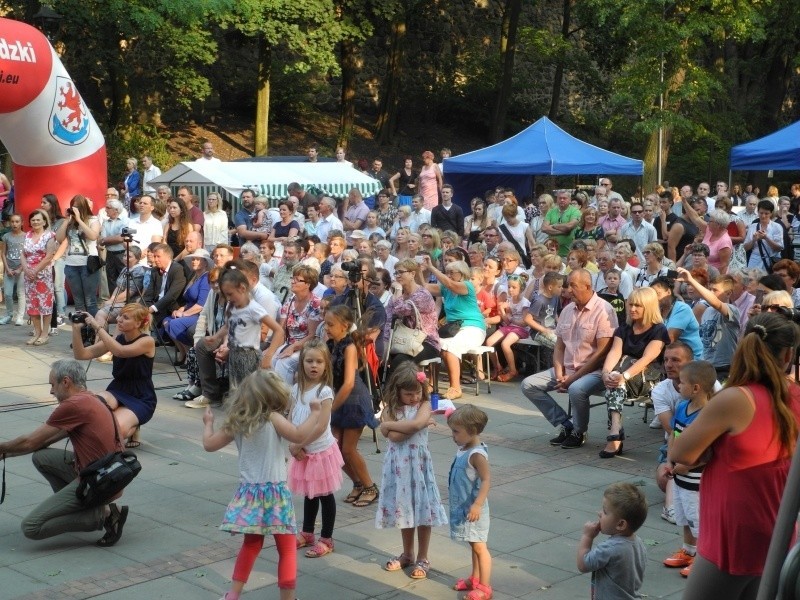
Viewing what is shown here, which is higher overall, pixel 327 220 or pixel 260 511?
pixel 327 220

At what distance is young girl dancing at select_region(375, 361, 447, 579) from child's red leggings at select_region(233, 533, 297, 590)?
0.74 meters

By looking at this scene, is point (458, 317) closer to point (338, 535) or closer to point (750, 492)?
point (338, 535)

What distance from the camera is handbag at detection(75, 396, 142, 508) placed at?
6723 mm

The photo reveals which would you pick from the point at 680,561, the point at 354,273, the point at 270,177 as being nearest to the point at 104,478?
the point at 680,561

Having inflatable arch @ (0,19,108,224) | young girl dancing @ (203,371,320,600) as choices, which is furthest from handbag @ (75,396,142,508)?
inflatable arch @ (0,19,108,224)

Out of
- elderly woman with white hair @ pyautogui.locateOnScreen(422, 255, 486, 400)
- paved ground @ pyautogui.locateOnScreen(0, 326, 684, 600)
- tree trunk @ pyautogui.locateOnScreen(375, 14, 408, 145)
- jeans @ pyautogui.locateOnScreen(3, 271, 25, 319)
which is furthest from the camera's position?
tree trunk @ pyautogui.locateOnScreen(375, 14, 408, 145)

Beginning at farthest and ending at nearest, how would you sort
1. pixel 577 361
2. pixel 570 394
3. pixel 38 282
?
pixel 38 282 → pixel 577 361 → pixel 570 394

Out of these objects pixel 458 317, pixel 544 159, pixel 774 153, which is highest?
pixel 544 159

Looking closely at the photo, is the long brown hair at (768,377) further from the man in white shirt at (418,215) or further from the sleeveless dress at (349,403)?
the man in white shirt at (418,215)

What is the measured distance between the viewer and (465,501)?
6156 mm

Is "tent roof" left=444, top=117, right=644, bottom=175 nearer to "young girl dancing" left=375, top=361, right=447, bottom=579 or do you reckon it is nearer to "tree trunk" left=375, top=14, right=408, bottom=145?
"young girl dancing" left=375, top=361, right=447, bottom=579

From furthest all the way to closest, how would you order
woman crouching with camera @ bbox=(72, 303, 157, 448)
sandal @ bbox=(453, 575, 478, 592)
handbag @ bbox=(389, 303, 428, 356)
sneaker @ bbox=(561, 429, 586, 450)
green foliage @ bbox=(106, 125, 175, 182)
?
green foliage @ bbox=(106, 125, 175, 182)
handbag @ bbox=(389, 303, 428, 356)
sneaker @ bbox=(561, 429, 586, 450)
woman crouching with camera @ bbox=(72, 303, 157, 448)
sandal @ bbox=(453, 575, 478, 592)

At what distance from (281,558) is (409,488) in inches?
37.2

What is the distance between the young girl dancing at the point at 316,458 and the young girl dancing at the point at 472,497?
893 mm
